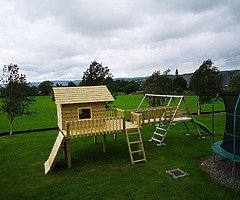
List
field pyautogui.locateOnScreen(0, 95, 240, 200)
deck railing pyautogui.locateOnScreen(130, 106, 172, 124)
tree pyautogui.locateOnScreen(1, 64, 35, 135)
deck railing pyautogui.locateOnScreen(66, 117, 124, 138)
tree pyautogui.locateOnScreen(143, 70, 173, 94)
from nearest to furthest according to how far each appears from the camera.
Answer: field pyautogui.locateOnScreen(0, 95, 240, 200), deck railing pyautogui.locateOnScreen(66, 117, 124, 138), deck railing pyautogui.locateOnScreen(130, 106, 172, 124), tree pyautogui.locateOnScreen(1, 64, 35, 135), tree pyautogui.locateOnScreen(143, 70, 173, 94)

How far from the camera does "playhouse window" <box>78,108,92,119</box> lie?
1255 cm

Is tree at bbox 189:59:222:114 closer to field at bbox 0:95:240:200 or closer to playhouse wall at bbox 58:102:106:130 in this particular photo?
field at bbox 0:95:240:200

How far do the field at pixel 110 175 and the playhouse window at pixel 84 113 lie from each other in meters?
2.20

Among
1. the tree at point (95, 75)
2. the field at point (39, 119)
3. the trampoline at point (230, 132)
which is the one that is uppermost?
the tree at point (95, 75)

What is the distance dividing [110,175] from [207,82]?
20.6 m

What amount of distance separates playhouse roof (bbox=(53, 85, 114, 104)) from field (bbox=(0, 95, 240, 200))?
10.1ft

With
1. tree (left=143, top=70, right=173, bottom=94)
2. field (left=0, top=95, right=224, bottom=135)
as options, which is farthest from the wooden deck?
field (left=0, top=95, right=224, bottom=135)

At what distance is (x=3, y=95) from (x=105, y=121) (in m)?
13.1

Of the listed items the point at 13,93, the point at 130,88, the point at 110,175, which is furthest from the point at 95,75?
the point at 130,88

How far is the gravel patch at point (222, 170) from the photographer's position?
358 inches

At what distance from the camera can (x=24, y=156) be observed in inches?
535

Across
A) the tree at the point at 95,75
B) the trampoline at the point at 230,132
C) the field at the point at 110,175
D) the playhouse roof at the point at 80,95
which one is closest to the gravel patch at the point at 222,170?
the field at the point at 110,175

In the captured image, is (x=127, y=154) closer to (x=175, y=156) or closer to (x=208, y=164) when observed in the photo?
(x=175, y=156)

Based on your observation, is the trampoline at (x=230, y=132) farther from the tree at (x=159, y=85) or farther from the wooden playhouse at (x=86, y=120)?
the tree at (x=159, y=85)
